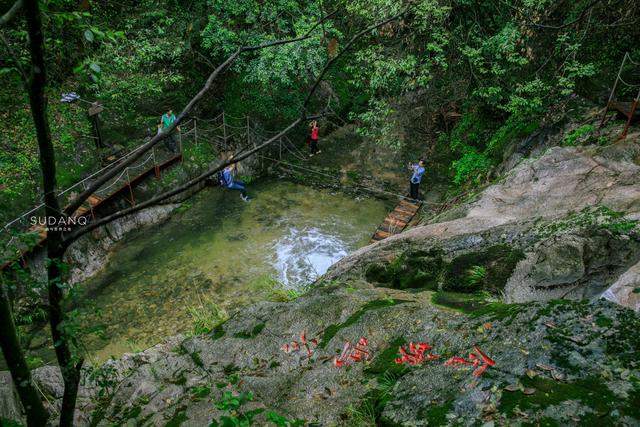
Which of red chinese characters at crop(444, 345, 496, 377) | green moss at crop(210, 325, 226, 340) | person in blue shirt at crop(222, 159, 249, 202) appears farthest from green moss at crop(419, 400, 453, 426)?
person in blue shirt at crop(222, 159, 249, 202)

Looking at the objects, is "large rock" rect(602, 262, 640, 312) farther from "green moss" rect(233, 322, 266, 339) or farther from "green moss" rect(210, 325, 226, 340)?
"green moss" rect(210, 325, 226, 340)

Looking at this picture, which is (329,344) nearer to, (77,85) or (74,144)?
(74,144)

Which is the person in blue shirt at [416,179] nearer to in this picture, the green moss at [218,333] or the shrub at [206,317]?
the shrub at [206,317]

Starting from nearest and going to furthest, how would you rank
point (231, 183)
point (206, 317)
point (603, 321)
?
point (603, 321), point (206, 317), point (231, 183)

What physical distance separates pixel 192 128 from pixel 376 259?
393 inches

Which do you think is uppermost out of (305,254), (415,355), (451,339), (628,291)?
(628,291)

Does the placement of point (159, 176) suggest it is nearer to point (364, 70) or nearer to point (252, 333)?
point (364, 70)

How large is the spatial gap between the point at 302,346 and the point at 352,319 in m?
0.60

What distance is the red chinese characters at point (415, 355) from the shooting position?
3312 millimetres

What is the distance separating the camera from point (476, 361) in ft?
9.69

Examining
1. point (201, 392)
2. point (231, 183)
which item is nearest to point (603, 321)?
point (201, 392)

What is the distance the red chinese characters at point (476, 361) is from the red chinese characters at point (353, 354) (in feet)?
3.02

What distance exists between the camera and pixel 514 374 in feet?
8.80

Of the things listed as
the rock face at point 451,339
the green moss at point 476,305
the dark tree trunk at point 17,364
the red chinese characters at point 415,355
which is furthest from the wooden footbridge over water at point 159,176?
the red chinese characters at point 415,355
